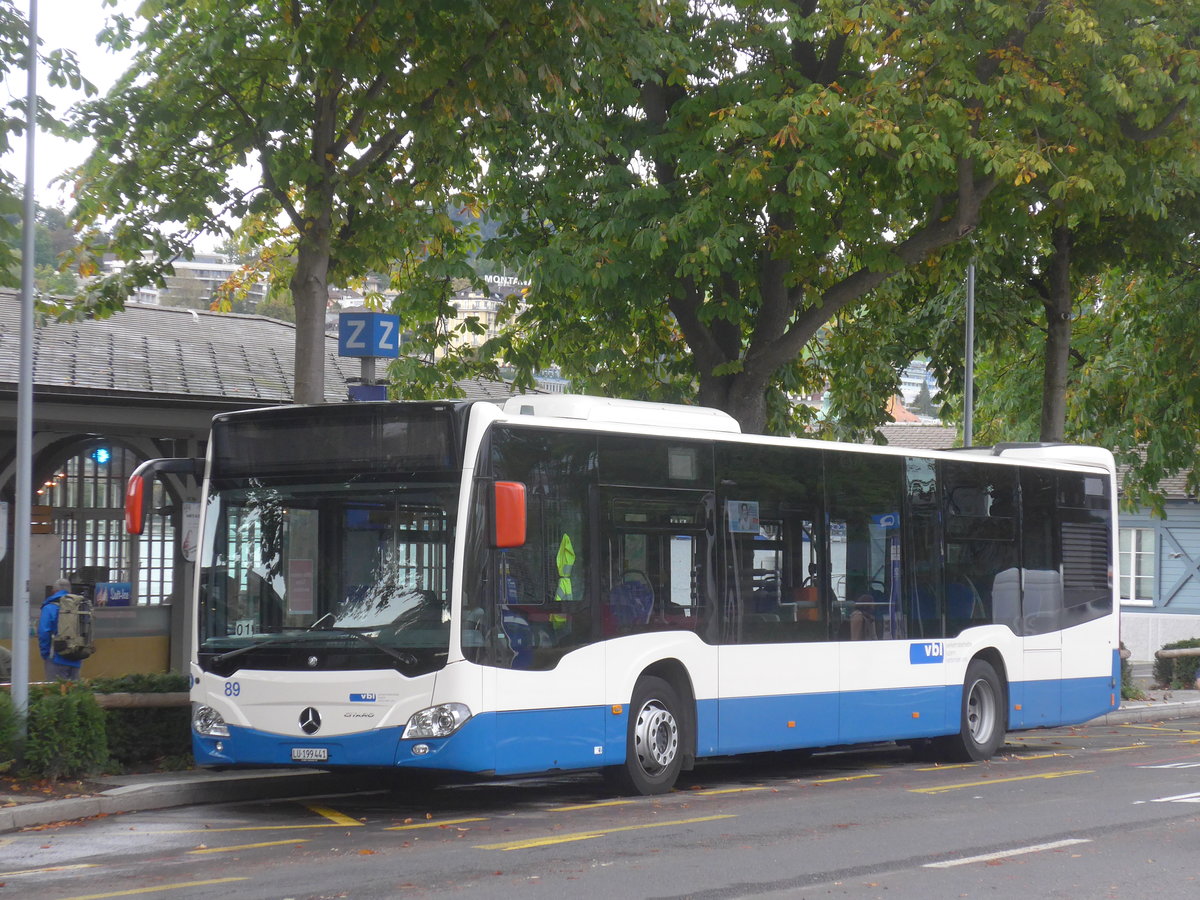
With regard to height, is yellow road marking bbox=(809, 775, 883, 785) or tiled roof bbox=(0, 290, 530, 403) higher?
tiled roof bbox=(0, 290, 530, 403)

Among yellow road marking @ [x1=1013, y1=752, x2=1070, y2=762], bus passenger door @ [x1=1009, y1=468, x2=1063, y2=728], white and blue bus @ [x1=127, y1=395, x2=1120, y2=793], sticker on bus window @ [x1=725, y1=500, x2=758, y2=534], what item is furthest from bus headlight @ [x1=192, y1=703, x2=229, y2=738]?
bus passenger door @ [x1=1009, y1=468, x2=1063, y2=728]

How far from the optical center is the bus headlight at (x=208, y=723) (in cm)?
1208

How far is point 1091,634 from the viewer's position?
60.9ft

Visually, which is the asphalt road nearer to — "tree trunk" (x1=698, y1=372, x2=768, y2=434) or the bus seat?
the bus seat

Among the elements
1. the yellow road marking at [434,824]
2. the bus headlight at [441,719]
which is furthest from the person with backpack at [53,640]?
the bus headlight at [441,719]

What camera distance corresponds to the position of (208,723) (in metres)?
12.2

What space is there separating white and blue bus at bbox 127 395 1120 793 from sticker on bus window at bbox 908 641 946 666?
0.13 ft

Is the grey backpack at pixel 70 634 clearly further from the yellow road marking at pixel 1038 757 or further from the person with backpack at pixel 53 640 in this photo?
the yellow road marking at pixel 1038 757

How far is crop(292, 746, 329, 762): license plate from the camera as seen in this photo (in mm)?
11594

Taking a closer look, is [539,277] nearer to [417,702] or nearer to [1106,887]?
[417,702]

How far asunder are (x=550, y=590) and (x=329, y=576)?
161 cm

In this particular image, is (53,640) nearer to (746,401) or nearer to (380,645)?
(380,645)

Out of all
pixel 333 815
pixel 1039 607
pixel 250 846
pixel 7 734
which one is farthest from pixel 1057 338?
pixel 250 846

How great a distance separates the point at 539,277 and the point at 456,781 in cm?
661
